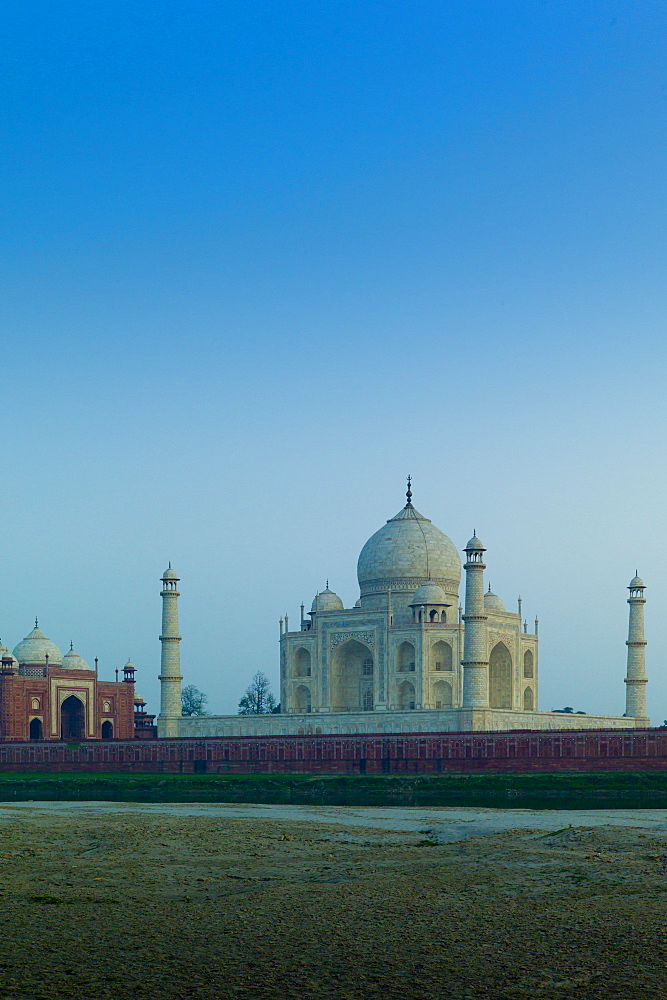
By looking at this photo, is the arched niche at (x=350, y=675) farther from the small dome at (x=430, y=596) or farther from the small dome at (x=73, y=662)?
the small dome at (x=73, y=662)

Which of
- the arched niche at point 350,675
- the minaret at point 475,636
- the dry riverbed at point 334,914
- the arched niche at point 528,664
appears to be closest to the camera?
the dry riverbed at point 334,914

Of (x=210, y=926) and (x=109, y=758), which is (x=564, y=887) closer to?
(x=210, y=926)

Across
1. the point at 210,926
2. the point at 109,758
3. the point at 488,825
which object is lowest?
the point at 109,758

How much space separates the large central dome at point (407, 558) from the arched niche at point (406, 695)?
4124 mm

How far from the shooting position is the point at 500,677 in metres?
43.4

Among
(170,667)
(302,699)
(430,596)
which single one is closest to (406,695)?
(430,596)

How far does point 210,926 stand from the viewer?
895cm

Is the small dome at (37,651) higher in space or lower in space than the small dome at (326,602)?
lower

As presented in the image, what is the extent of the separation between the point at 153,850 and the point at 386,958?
6362 millimetres

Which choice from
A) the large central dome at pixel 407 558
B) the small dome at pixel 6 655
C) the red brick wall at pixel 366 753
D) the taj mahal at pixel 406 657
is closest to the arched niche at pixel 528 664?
the taj mahal at pixel 406 657

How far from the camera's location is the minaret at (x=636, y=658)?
40.9 meters

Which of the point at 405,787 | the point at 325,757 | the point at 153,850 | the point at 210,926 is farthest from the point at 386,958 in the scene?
the point at 325,757

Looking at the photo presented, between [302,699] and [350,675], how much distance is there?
6.64ft

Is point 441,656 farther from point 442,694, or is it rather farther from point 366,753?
point 366,753
